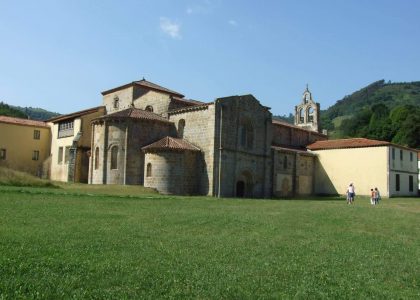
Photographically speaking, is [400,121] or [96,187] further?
[400,121]

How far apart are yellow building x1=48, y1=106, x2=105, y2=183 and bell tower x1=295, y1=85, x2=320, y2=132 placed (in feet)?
88.4

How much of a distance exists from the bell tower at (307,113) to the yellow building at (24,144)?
32.9m

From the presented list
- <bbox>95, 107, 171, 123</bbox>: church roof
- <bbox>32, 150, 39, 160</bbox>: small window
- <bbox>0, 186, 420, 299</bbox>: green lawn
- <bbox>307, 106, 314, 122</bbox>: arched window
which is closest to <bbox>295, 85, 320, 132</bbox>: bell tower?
<bbox>307, 106, 314, 122</bbox>: arched window

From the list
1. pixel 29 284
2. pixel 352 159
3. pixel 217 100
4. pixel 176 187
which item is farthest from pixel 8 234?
pixel 352 159

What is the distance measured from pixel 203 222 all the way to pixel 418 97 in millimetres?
183184

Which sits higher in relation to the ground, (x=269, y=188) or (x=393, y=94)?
(x=393, y=94)

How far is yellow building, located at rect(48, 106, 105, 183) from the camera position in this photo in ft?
139

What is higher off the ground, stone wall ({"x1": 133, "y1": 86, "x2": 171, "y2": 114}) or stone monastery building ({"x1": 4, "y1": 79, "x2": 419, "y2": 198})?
stone wall ({"x1": 133, "y1": 86, "x2": 171, "y2": 114})

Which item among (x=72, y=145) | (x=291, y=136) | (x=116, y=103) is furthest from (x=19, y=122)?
(x=291, y=136)

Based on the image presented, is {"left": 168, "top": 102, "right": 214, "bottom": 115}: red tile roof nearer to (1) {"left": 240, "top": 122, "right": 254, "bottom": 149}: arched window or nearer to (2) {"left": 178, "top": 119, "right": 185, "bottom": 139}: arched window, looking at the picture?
(2) {"left": 178, "top": 119, "right": 185, "bottom": 139}: arched window

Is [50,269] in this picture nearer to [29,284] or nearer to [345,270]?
[29,284]

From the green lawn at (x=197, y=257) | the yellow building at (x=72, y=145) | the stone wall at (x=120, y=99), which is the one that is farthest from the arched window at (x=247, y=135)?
the green lawn at (x=197, y=257)

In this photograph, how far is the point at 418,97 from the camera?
176m

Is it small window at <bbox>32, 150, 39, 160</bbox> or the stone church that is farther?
small window at <bbox>32, 150, 39, 160</bbox>
